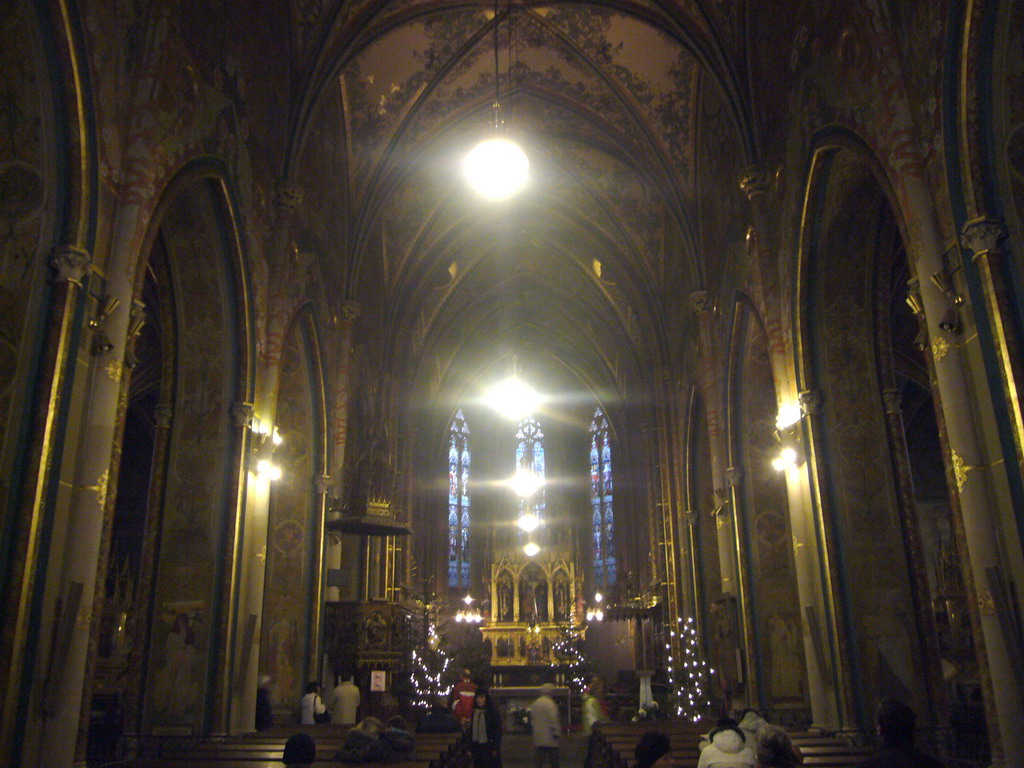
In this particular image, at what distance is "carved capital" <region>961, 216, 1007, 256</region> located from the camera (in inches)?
272

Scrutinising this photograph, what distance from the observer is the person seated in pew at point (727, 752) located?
4891 millimetres

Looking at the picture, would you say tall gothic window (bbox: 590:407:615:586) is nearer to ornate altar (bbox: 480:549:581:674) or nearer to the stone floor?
ornate altar (bbox: 480:549:581:674)

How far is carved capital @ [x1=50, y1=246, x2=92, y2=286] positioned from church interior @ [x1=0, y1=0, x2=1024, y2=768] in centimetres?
2

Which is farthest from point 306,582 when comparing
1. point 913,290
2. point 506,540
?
point 506,540

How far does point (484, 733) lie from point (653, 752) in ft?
19.0

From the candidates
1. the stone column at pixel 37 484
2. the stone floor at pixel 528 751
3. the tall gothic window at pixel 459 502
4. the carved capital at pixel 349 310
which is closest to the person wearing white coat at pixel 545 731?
the stone floor at pixel 528 751

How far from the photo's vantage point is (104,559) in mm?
7812

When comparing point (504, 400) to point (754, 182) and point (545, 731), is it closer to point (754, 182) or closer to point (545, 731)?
point (754, 182)

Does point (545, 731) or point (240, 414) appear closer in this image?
point (545, 731)

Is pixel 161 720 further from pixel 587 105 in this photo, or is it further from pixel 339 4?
pixel 587 105

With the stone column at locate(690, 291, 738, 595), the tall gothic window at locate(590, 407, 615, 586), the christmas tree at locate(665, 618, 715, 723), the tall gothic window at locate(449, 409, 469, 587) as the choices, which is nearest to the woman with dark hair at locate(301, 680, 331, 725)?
the christmas tree at locate(665, 618, 715, 723)

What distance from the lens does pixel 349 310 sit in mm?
17641

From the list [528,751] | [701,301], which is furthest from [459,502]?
[701,301]

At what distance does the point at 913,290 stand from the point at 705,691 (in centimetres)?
1152
